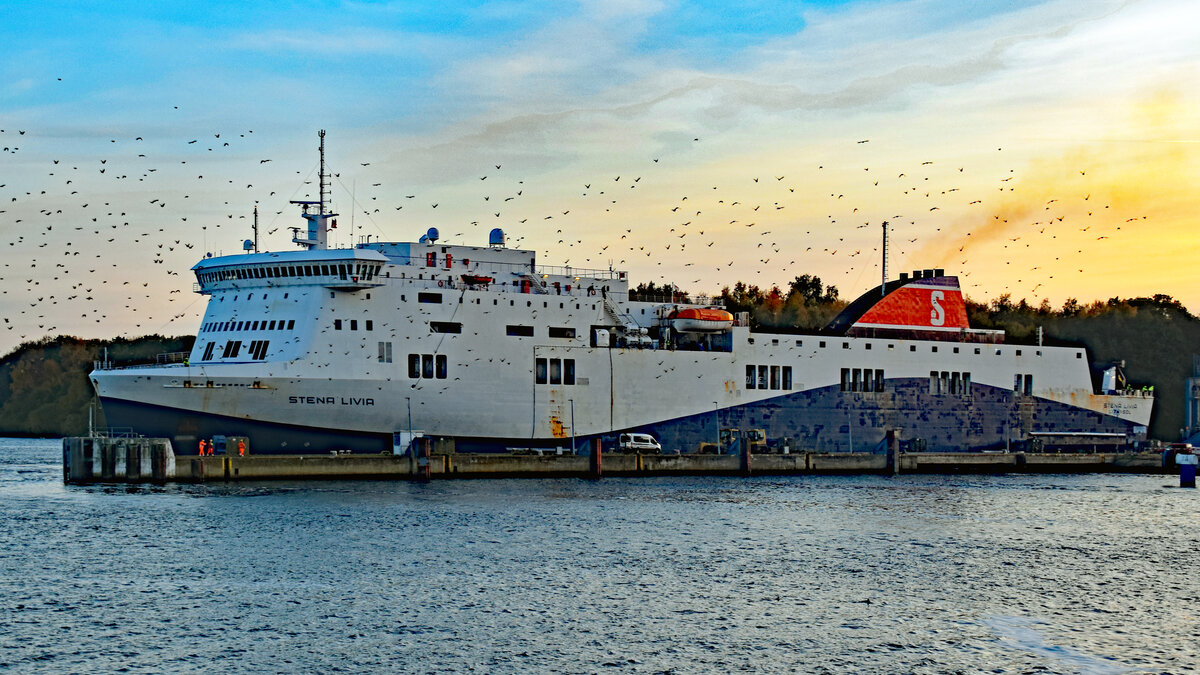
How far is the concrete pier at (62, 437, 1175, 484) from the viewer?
3606 cm

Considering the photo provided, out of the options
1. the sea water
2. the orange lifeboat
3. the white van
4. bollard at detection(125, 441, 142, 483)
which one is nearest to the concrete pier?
bollard at detection(125, 441, 142, 483)

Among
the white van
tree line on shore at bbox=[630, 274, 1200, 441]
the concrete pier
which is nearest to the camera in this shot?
the concrete pier

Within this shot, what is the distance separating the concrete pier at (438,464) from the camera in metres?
36.1

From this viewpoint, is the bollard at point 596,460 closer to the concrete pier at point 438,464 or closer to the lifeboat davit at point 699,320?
the concrete pier at point 438,464

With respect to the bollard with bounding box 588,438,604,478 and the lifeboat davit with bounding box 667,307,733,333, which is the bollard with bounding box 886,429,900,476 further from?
the bollard with bounding box 588,438,604,478

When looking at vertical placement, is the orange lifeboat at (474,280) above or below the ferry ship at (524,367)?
above

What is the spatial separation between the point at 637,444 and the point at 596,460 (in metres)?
3.91

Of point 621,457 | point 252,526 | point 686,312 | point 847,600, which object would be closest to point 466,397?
point 621,457

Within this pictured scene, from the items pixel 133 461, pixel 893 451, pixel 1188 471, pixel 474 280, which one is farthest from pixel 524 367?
pixel 1188 471

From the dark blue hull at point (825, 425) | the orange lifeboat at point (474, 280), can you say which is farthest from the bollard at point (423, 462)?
the orange lifeboat at point (474, 280)

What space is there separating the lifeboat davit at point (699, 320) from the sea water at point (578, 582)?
34.9 feet

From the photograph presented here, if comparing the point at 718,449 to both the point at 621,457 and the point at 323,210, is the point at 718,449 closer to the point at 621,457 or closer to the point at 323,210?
the point at 621,457

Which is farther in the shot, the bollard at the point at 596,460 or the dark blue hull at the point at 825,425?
the bollard at the point at 596,460

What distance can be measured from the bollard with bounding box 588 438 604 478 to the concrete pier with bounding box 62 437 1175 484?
1.3 inches
